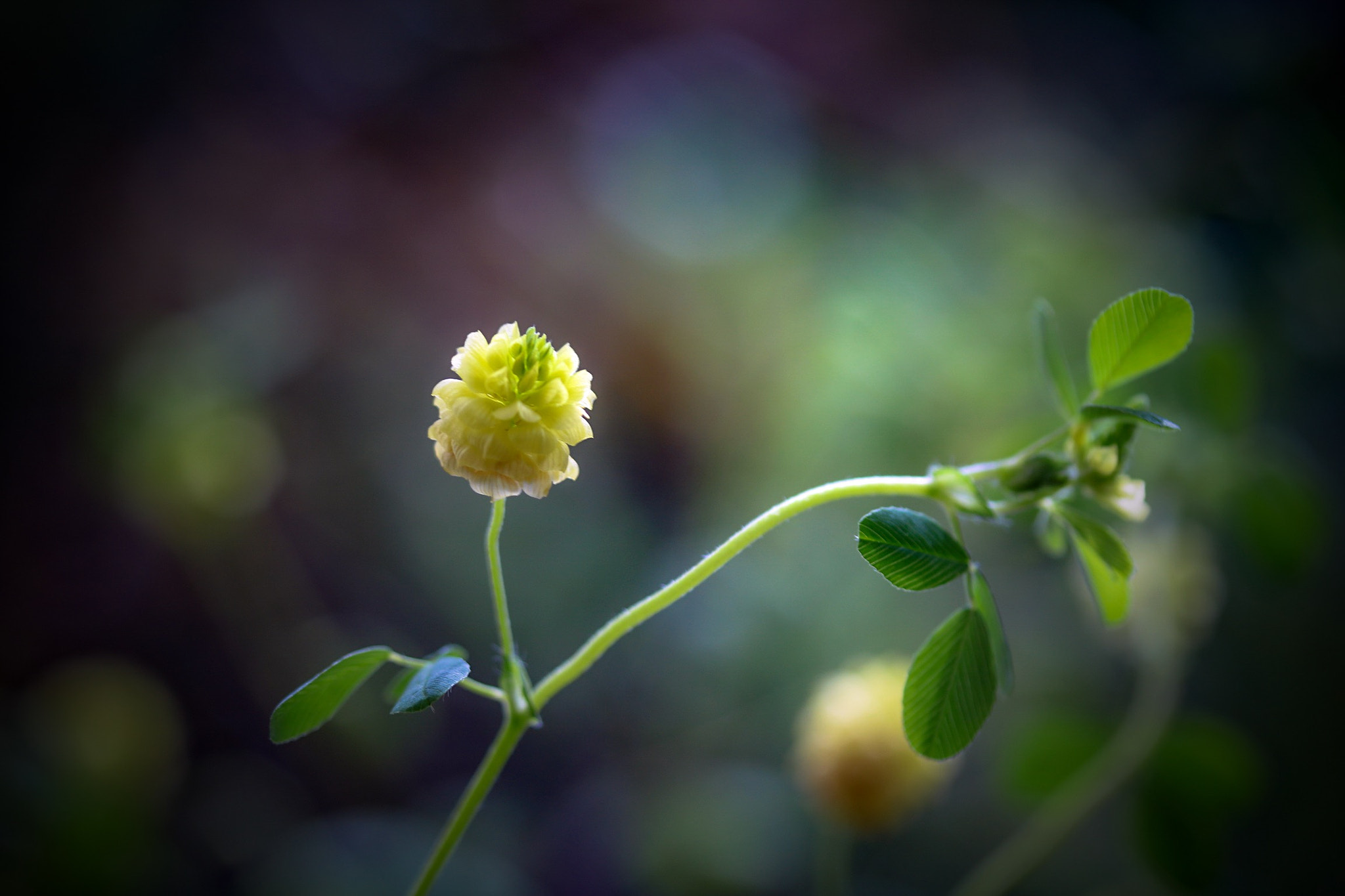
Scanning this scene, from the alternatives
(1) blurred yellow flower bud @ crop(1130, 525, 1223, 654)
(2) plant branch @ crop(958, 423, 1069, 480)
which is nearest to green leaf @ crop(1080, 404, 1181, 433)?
(2) plant branch @ crop(958, 423, 1069, 480)

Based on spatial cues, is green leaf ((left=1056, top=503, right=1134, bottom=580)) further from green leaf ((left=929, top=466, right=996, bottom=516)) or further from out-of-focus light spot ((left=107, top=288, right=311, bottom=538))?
out-of-focus light spot ((left=107, top=288, right=311, bottom=538))

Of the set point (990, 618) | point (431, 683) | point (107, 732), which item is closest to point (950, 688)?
point (990, 618)

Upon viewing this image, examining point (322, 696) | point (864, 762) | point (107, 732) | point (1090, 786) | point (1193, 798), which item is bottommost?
point (1193, 798)

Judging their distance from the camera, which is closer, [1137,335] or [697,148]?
[1137,335]

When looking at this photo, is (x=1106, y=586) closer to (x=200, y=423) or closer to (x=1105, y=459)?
(x=1105, y=459)

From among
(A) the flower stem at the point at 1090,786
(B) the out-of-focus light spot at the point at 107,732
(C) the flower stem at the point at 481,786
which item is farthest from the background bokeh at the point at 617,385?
(C) the flower stem at the point at 481,786

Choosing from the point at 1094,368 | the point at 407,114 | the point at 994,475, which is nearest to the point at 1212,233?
the point at 1094,368
